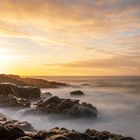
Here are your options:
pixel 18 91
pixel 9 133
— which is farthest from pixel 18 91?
pixel 9 133

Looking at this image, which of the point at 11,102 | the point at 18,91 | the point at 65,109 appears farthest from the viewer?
the point at 18,91

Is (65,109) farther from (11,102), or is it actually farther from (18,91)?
(18,91)

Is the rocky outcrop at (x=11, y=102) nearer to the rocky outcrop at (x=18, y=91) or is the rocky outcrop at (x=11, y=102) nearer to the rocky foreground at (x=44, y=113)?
the rocky foreground at (x=44, y=113)

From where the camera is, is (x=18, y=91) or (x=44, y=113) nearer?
(x=44, y=113)

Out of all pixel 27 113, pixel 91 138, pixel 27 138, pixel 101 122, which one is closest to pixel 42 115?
pixel 27 113

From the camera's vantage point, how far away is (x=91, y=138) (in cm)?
1641

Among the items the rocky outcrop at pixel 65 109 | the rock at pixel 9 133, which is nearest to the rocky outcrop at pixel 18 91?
the rocky outcrop at pixel 65 109

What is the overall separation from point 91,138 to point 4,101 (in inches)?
1001

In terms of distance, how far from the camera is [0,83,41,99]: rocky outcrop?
152 feet

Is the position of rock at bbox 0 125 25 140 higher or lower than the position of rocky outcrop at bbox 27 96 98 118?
higher

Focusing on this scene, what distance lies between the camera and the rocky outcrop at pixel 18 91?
46.4m

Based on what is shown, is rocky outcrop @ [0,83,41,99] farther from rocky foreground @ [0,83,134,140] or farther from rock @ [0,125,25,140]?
rock @ [0,125,25,140]

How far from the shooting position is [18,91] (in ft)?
160

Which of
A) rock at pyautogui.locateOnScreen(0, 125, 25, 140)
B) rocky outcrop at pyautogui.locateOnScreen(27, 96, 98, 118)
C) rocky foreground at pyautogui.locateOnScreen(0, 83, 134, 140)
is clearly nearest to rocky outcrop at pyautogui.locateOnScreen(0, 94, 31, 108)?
rocky foreground at pyautogui.locateOnScreen(0, 83, 134, 140)
